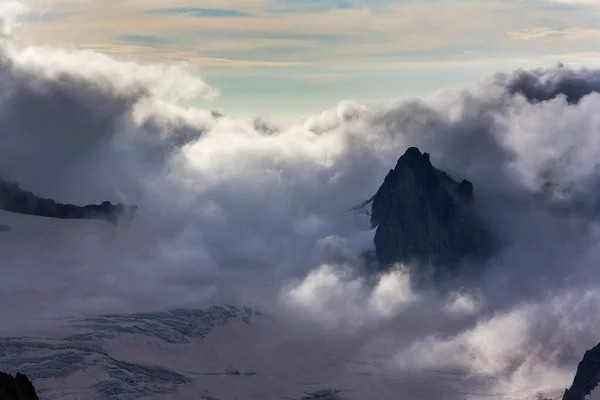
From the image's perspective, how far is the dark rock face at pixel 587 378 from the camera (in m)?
140

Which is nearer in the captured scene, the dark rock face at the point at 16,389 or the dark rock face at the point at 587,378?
the dark rock face at the point at 16,389

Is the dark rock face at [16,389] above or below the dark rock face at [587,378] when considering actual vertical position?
below

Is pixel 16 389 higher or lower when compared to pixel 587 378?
lower

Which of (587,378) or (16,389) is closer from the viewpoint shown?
(16,389)

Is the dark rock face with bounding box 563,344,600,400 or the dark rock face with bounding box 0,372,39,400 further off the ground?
the dark rock face with bounding box 563,344,600,400

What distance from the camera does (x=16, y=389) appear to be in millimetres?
90312

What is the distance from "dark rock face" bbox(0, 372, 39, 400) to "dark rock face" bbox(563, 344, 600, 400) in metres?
77.7

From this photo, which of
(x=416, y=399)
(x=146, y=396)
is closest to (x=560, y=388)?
(x=416, y=399)

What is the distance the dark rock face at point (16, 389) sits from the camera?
292ft

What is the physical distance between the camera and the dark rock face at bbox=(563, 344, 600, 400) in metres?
140

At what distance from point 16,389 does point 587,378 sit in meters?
81.7

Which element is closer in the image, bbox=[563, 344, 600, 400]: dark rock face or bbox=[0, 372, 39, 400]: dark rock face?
bbox=[0, 372, 39, 400]: dark rock face

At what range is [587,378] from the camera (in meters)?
142

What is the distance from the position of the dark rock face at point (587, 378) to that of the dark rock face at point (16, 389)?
77681 millimetres
